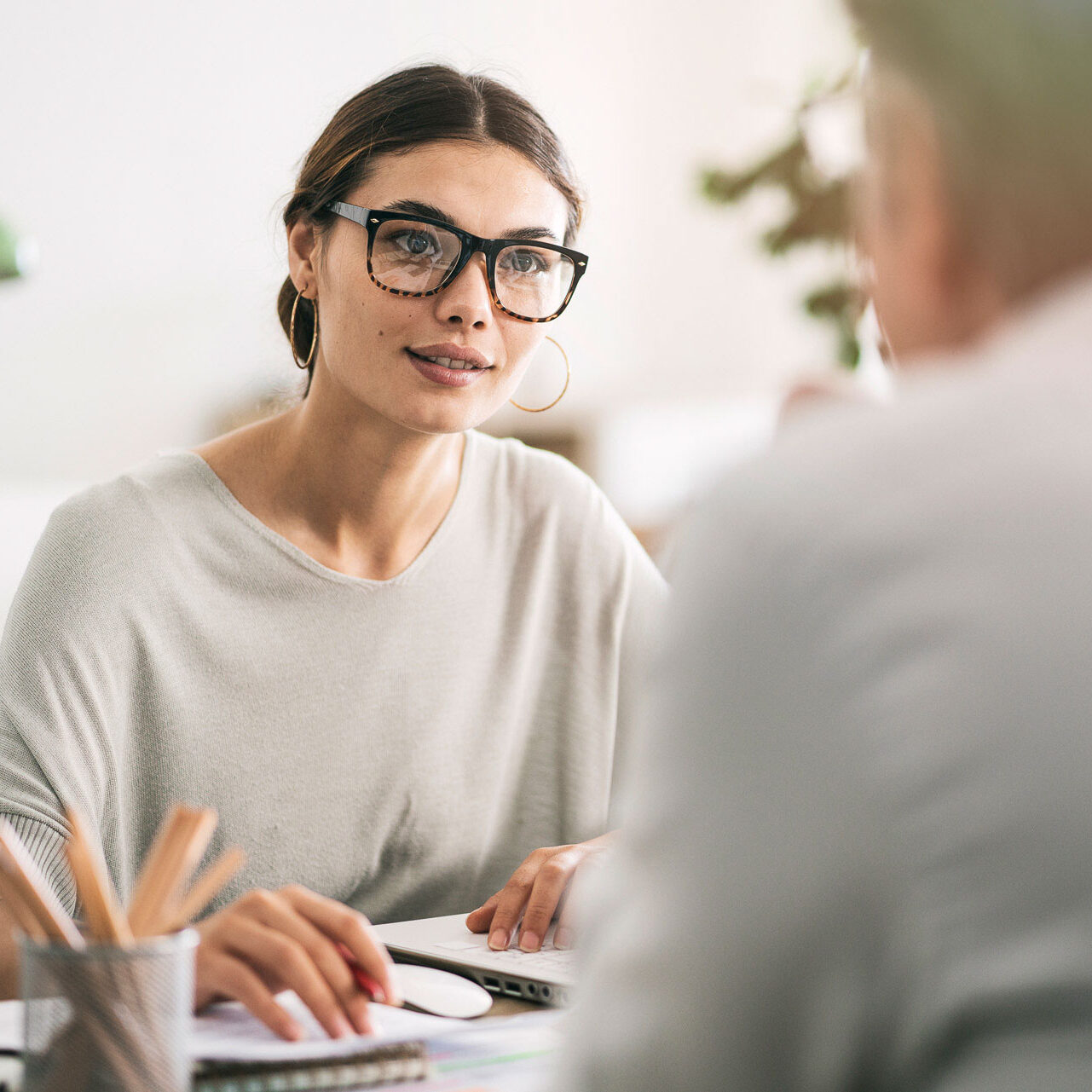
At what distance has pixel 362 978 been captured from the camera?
0.84 meters

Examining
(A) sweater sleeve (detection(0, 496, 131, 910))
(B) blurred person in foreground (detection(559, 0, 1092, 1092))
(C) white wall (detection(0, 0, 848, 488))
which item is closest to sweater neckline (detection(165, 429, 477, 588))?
(A) sweater sleeve (detection(0, 496, 131, 910))

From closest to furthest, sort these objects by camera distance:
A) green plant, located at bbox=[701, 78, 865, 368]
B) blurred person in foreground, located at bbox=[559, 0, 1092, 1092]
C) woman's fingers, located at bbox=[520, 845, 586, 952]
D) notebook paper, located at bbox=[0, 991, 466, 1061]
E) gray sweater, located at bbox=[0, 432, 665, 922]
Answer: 1. blurred person in foreground, located at bbox=[559, 0, 1092, 1092]
2. notebook paper, located at bbox=[0, 991, 466, 1061]
3. woman's fingers, located at bbox=[520, 845, 586, 952]
4. gray sweater, located at bbox=[0, 432, 665, 922]
5. green plant, located at bbox=[701, 78, 865, 368]

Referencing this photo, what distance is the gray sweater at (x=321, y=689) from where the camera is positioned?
4.18ft

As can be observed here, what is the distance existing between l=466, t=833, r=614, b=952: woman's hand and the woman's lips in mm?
544

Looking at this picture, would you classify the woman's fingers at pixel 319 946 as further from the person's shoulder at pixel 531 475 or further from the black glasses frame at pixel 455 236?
the person's shoulder at pixel 531 475

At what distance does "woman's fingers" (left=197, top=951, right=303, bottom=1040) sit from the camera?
0.78 metres

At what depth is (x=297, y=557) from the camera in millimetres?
1414

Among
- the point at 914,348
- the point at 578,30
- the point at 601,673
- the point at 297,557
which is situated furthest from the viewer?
the point at 578,30

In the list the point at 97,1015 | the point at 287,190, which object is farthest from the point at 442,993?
the point at 287,190

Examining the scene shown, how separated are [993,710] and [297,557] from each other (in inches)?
43.4

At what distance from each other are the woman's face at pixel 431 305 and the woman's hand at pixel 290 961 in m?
0.69

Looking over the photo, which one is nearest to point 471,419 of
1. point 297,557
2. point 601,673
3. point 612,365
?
point 297,557

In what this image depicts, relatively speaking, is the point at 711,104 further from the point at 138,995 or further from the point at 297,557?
the point at 138,995

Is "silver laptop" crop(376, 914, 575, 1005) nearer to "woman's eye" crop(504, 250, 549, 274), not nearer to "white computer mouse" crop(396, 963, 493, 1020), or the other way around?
"white computer mouse" crop(396, 963, 493, 1020)
